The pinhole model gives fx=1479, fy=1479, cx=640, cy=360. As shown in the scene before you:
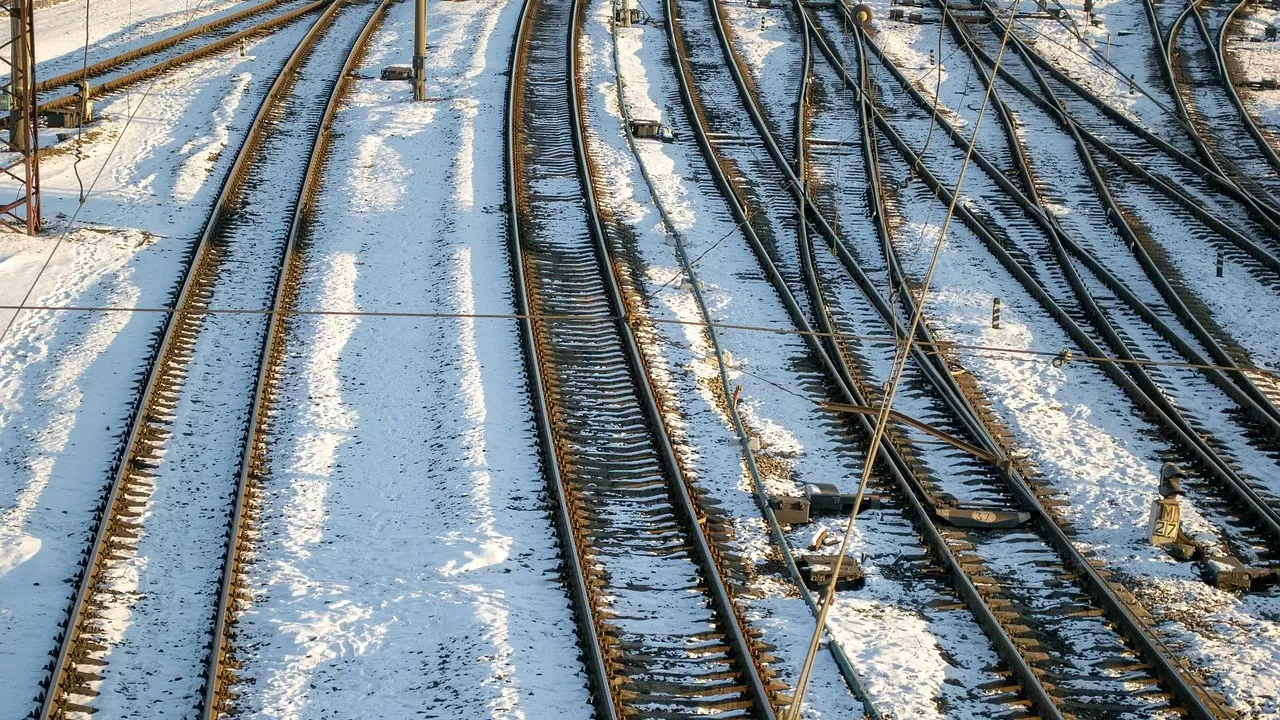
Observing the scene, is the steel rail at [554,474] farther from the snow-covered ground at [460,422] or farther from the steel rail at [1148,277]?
the steel rail at [1148,277]

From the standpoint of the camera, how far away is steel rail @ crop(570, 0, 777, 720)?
30.5 feet

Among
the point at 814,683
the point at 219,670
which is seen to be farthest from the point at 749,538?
the point at 219,670

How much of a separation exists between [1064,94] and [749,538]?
17.9m

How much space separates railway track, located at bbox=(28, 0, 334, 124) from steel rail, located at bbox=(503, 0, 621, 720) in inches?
310

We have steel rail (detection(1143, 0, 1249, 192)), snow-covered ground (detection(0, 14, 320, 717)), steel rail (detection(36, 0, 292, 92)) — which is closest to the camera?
snow-covered ground (detection(0, 14, 320, 717))

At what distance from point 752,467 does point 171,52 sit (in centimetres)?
2000

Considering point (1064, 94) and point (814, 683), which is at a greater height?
point (1064, 94)

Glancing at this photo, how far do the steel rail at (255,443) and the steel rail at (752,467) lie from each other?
388cm

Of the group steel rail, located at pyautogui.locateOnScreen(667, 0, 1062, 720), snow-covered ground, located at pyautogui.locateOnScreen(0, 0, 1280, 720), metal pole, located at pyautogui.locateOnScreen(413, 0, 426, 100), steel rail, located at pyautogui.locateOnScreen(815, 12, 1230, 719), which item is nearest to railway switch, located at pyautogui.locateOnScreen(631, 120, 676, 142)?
snow-covered ground, located at pyautogui.locateOnScreen(0, 0, 1280, 720)

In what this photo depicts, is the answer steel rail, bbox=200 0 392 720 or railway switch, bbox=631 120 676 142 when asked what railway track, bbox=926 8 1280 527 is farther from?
steel rail, bbox=200 0 392 720

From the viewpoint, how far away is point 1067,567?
10883mm

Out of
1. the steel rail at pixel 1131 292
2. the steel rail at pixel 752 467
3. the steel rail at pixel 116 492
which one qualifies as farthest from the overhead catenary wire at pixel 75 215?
the steel rail at pixel 1131 292

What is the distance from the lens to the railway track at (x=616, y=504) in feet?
30.6

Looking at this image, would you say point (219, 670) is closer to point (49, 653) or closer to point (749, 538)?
point (49, 653)
